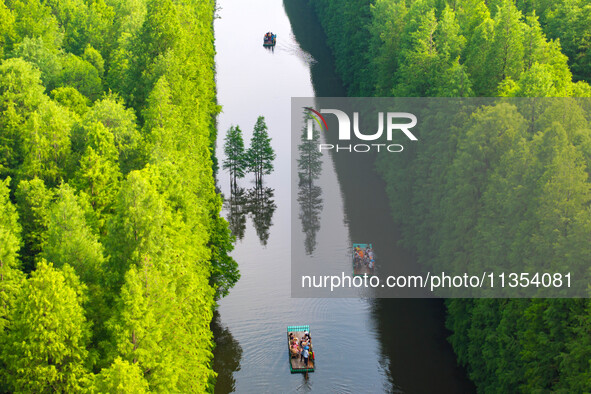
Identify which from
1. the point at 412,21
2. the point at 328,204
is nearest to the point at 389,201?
the point at 328,204

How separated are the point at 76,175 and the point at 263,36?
108 metres

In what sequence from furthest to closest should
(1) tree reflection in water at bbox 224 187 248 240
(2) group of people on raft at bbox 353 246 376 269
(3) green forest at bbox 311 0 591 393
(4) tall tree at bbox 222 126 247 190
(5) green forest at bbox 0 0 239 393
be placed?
(4) tall tree at bbox 222 126 247 190 < (1) tree reflection in water at bbox 224 187 248 240 < (2) group of people on raft at bbox 353 246 376 269 < (3) green forest at bbox 311 0 591 393 < (5) green forest at bbox 0 0 239 393

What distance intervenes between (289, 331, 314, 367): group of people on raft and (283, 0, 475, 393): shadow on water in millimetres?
5844

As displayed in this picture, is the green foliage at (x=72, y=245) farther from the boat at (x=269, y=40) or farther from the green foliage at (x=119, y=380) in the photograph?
the boat at (x=269, y=40)

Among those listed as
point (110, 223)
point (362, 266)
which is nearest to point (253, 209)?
point (362, 266)

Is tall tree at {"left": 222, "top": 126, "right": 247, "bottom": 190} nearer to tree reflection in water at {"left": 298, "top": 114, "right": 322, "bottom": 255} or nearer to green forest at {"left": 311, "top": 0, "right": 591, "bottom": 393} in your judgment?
tree reflection in water at {"left": 298, "top": 114, "right": 322, "bottom": 255}

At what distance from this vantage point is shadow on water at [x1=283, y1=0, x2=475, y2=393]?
2229 inches

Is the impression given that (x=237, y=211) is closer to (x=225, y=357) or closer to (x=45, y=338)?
(x=225, y=357)

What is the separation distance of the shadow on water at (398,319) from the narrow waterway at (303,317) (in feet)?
0.27

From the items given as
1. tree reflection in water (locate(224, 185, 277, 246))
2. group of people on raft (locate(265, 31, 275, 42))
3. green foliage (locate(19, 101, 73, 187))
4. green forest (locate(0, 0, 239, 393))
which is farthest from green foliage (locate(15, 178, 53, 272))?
group of people on raft (locate(265, 31, 275, 42))

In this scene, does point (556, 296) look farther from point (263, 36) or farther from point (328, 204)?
point (263, 36)

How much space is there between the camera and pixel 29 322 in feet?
120

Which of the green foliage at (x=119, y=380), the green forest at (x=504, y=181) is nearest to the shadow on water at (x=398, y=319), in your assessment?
the green forest at (x=504, y=181)

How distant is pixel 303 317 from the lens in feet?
210
